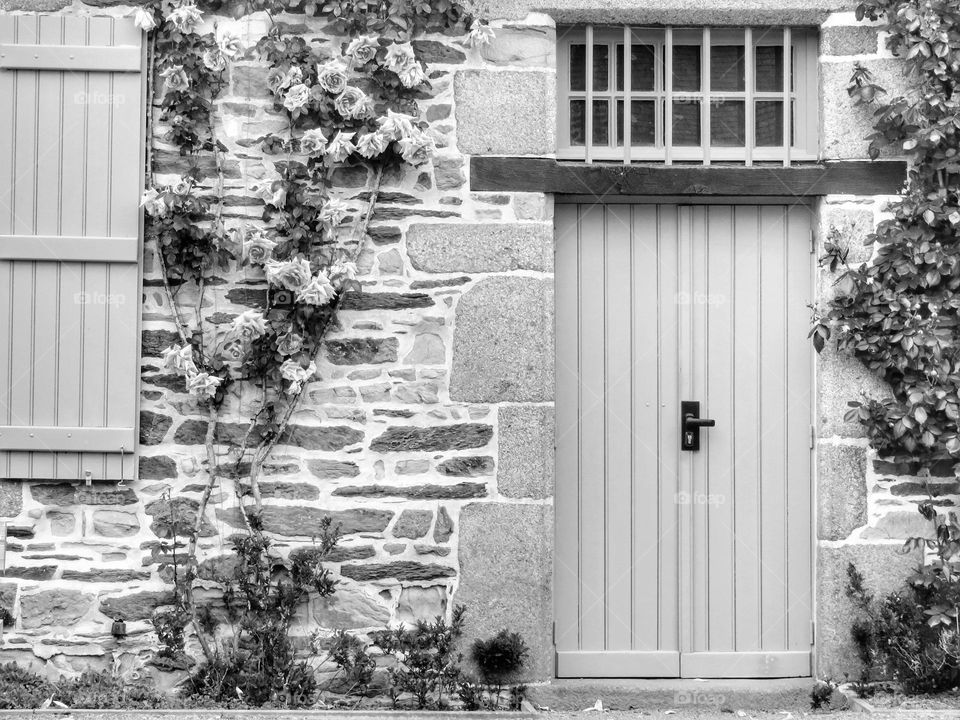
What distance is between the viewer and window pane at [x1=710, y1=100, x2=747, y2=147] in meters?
4.93

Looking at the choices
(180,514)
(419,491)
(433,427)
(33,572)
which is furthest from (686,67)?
(33,572)

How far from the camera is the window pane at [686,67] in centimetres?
493

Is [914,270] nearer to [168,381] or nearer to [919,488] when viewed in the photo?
[919,488]

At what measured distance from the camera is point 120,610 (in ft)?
15.3

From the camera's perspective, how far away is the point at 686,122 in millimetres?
4934

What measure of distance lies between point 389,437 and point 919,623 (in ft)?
8.30

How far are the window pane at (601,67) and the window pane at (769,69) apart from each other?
28.2 inches

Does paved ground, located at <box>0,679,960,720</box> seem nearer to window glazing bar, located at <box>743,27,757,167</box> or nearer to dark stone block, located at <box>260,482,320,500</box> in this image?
dark stone block, located at <box>260,482,320,500</box>

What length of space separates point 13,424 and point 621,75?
3.24 meters

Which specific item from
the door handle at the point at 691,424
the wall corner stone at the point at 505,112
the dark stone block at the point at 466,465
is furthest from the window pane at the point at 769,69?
the dark stone block at the point at 466,465

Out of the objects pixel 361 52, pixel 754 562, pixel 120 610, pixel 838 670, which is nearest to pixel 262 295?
pixel 361 52

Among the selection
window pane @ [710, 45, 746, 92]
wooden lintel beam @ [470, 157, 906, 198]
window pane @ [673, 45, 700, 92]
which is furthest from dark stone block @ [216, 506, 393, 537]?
window pane @ [710, 45, 746, 92]

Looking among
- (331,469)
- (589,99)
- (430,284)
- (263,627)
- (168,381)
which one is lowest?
(263,627)

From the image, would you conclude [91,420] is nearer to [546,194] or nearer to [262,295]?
[262,295]
